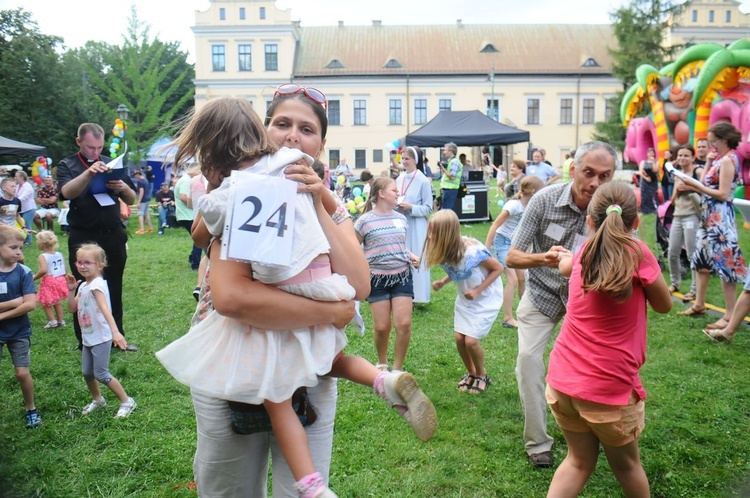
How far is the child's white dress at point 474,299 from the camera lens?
15.8 feet

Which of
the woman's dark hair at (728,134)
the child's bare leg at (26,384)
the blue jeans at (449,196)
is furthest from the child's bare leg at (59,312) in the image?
the blue jeans at (449,196)

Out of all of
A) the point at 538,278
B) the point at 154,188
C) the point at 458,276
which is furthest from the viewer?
the point at 154,188

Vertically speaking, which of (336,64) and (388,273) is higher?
(336,64)

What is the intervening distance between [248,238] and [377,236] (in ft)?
11.7

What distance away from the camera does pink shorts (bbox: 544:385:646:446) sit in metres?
2.53

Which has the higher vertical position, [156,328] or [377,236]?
[377,236]

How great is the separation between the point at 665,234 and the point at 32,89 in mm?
14661

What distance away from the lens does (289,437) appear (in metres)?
1.87

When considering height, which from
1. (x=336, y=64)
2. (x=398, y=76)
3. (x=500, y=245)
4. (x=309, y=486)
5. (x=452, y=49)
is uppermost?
(x=452, y=49)

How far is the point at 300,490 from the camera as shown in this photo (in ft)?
5.96

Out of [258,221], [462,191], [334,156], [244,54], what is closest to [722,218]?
[258,221]

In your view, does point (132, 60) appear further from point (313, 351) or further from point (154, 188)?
point (313, 351)

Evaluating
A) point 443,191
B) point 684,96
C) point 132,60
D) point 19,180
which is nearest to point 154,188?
point 132,60

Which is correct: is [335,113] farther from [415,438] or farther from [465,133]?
[415,438]
